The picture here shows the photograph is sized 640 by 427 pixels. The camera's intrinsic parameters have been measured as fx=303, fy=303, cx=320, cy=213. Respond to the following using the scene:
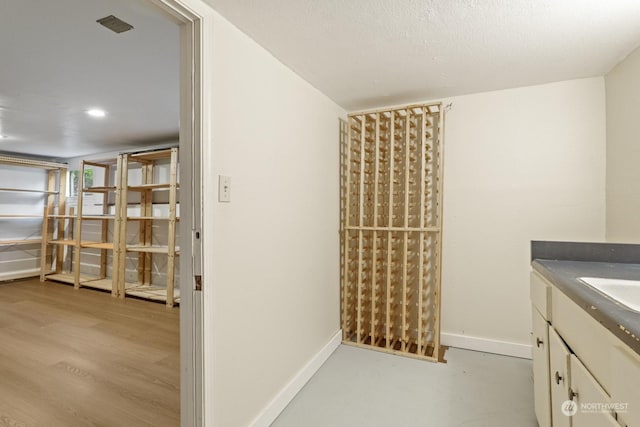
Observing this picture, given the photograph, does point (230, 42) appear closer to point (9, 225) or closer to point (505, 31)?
point (505, 31)

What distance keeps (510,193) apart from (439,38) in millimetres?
1410

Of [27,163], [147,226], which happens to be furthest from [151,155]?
[27,163]

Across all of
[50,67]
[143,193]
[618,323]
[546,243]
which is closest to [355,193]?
[546,243]

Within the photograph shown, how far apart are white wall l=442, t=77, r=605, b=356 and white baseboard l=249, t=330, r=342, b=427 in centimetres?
103

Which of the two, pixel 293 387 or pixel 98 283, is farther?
pixel 98 283

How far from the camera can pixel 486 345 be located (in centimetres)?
249

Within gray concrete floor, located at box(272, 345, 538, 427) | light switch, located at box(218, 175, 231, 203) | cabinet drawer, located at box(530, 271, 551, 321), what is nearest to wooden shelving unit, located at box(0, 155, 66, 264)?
light switch, located at box(218, 175, 231, 203)

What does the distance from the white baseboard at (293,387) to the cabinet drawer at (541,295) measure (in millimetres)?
1467

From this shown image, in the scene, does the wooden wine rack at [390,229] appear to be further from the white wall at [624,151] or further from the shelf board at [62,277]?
the shelf board at [62,277]

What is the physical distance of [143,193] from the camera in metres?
4.52

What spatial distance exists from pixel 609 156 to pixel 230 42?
2.56 meters

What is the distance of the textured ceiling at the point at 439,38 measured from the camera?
4.45 feet

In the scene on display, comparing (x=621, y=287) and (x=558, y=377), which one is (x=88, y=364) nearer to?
(x=558, y=377)

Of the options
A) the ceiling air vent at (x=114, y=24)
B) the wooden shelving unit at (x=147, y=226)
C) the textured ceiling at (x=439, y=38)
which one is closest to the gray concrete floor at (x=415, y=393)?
the textured ceiling at (x=439, y=38)
